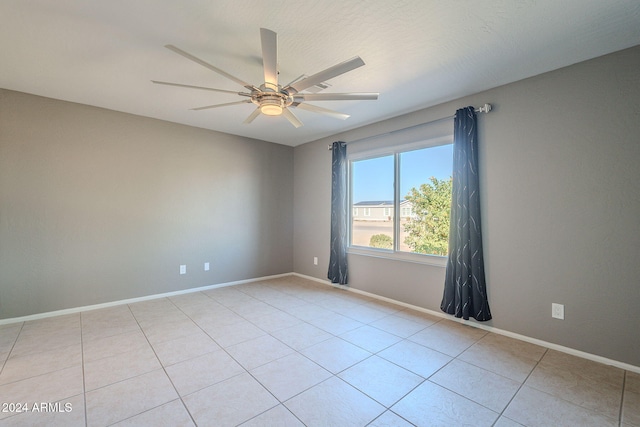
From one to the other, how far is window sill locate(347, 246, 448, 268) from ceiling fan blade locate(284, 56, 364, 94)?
8.25 ft

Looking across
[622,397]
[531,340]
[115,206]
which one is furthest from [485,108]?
[115,206]

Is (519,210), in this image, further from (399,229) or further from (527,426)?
(527,426)

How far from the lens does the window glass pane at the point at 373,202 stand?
3.97 meters

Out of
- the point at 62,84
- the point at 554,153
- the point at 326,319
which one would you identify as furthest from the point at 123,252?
the point at 554,153

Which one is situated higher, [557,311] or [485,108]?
[485,108]

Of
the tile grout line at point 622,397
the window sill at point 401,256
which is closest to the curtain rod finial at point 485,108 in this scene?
the window sill at point 401,256

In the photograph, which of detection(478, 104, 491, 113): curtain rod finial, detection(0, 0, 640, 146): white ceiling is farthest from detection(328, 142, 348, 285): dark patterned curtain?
detection(478, 104, 491, 113): curtain rod finial

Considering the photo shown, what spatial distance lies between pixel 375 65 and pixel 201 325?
3.20 m

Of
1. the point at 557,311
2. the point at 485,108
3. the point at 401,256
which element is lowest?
the point at 557,311

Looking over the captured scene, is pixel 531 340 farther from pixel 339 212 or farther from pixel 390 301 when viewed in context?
pixel 339 212

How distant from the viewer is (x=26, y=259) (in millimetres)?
3115

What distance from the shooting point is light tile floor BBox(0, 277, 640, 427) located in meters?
1.68

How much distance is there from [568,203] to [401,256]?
183 cm

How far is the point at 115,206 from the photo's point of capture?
12.0ft
